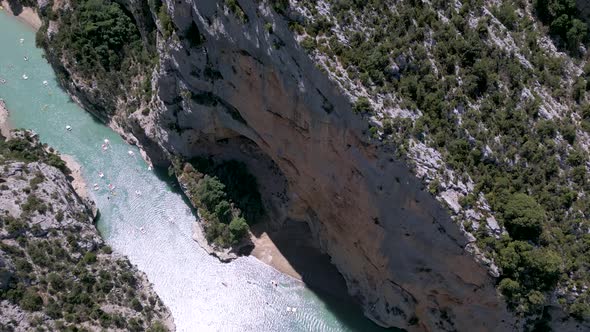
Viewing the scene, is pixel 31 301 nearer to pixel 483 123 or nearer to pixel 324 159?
pixel 324 159

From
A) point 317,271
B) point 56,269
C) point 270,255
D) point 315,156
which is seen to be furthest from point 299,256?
point 56,269

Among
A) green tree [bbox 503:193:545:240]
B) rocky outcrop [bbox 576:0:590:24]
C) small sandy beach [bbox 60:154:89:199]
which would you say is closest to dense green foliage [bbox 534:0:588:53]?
rocky outcrop [bbox 576:0:590:24]

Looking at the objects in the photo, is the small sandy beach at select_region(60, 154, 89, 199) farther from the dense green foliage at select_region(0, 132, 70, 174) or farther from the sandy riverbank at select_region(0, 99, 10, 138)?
the sandy riverbank at select_region(0, 99, 10, 138)

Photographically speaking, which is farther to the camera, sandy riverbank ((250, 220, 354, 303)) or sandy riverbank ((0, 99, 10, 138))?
sandy riverbank ((0, 99, 10, 138))

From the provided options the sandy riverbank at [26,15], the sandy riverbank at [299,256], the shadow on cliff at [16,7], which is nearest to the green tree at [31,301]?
the sandy riverbank at [299,256]

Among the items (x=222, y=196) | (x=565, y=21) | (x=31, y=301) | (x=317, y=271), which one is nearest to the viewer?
(x=565, y=21)

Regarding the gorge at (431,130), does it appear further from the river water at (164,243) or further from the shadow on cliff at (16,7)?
the shadow on cliff at (16,7)
